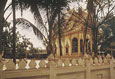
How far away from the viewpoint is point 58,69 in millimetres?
4156

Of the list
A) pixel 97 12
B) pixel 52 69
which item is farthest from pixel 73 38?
pixel 52 69

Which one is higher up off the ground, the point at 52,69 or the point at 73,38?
the point at 73,38

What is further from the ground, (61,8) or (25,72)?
(61,8)

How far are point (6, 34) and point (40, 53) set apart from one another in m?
13.6

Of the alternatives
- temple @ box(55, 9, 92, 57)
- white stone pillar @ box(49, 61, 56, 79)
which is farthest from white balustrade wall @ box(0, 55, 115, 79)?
temple @ box(55, 9, 92, 57)

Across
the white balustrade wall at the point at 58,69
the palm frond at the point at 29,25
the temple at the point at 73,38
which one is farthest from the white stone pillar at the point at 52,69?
the temple at the point at 73,38

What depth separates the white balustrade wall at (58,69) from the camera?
3.45 m

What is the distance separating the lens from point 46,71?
391cm

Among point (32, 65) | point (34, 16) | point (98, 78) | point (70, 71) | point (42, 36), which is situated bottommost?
point (98, 78)

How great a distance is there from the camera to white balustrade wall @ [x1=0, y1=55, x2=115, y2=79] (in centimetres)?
345

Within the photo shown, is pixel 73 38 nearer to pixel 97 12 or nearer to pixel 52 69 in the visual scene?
pixel 97 12

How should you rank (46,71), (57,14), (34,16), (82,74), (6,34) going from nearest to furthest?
(46,71)
(82,74)
(34,16)
(57,14)
(6,34)

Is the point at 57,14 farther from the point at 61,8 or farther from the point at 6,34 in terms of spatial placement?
the point at 6,34

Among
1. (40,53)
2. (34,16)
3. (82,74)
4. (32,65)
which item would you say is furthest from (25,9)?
(40,53)
